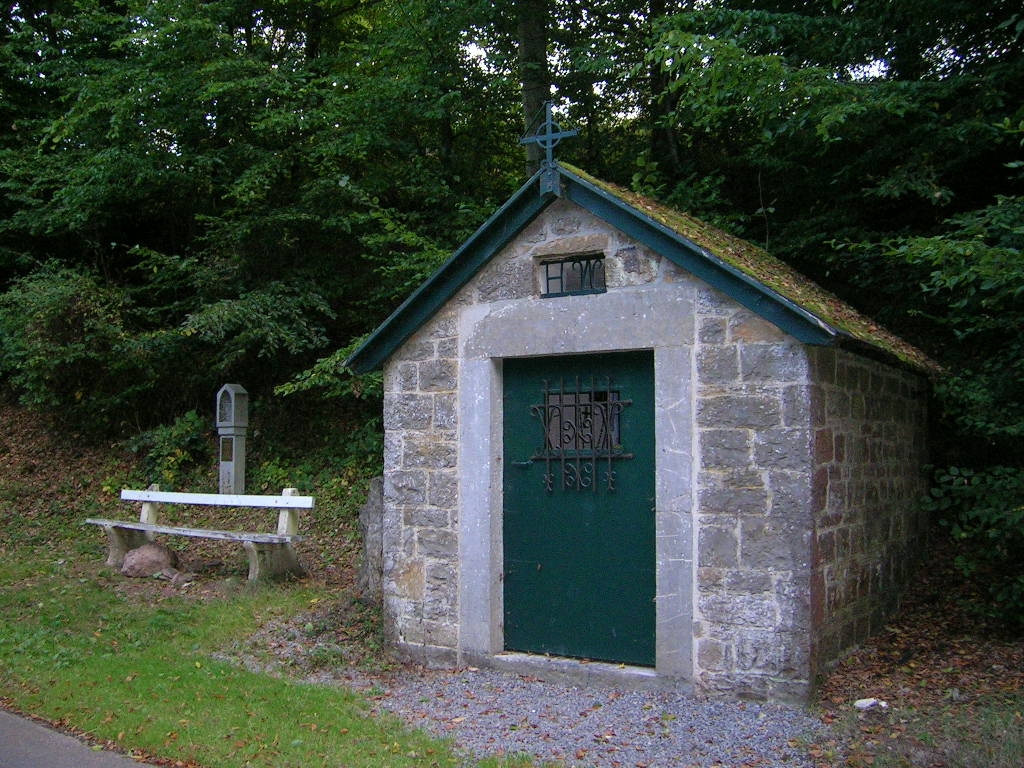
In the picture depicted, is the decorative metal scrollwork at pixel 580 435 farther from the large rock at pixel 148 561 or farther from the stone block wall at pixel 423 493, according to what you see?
the large rock at pixel 148 561

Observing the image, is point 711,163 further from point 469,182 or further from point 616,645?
point 616,645

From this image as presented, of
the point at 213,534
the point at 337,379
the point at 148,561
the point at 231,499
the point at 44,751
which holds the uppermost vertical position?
the point at 337,379

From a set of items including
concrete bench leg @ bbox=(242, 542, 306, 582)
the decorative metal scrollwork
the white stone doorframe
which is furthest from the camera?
concrete bench leg @ bbox=(242, 542, 306, 582)

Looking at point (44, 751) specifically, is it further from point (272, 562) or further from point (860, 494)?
point (860, 494)

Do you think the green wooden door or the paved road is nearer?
the paved road

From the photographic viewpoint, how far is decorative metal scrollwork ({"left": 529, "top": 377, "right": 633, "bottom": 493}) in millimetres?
6543

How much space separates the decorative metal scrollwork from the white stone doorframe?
1.03 ft

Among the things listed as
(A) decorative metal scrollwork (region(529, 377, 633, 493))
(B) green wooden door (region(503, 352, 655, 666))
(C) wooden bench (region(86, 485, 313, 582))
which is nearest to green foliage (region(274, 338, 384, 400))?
(C) wooden bench (region(86, 485, 313, 582))

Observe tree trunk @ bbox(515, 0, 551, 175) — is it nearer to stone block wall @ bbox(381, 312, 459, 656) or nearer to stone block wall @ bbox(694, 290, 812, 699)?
stone block wall @ bbox(381, 312, 459, 656)

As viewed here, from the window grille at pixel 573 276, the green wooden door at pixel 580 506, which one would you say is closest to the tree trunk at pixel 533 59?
the window grille at pixel 573 276

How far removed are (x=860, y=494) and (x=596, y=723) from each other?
8.43ft

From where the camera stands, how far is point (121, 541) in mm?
10844

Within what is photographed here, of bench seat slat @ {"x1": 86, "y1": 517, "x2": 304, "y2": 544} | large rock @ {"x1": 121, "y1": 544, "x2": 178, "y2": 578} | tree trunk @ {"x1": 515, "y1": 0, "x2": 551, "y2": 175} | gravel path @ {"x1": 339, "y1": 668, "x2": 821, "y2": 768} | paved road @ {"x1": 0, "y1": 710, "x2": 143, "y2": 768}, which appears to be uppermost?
tree trunk @ {"x1": 515, "y1": 0, "x2": 551, "y2": 175}

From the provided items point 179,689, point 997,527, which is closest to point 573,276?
point 997,527
